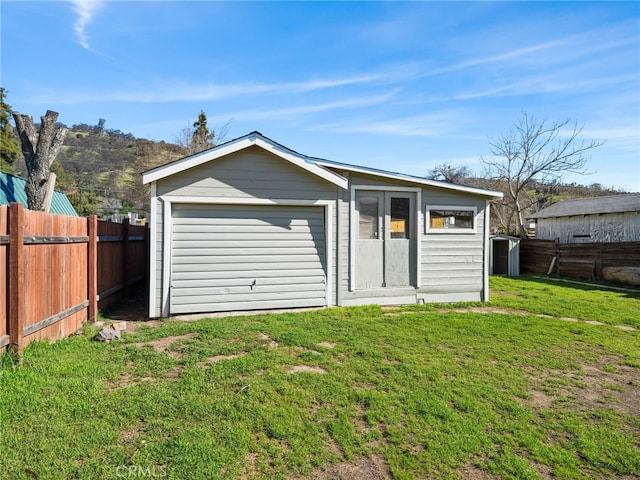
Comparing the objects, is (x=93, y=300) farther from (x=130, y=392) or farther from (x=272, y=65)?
(x=272, y=65)

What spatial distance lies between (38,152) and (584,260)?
56.6 ft

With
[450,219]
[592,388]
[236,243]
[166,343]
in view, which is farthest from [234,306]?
[592,388]

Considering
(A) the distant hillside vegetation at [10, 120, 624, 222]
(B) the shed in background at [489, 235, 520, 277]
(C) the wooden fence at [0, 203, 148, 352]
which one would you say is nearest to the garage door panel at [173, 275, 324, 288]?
(C) the wooden fence at [0, 203, 148, 352]

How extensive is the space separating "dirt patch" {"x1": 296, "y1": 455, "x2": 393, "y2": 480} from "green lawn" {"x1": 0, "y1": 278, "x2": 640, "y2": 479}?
0.04ft

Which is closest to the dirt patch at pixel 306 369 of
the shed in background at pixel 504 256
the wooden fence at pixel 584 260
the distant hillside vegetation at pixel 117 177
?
the wooden fence at pixel 584 260

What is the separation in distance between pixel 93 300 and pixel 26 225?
2275mm

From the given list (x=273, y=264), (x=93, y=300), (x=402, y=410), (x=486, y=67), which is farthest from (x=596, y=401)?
(x=486, y=67)

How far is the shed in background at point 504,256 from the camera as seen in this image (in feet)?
50.2

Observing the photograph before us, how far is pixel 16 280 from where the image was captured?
372cm

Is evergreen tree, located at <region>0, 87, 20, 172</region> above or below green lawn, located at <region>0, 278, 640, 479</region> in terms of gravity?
above

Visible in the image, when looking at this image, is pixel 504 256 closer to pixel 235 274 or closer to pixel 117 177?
pixel 235 274

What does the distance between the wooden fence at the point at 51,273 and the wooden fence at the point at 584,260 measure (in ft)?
49.8

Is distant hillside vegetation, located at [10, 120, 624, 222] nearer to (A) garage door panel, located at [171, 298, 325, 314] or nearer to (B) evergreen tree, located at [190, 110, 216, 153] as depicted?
(B) evergreen tree, located at [190, 110, 216, 153]

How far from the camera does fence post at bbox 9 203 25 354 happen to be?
146 inches
